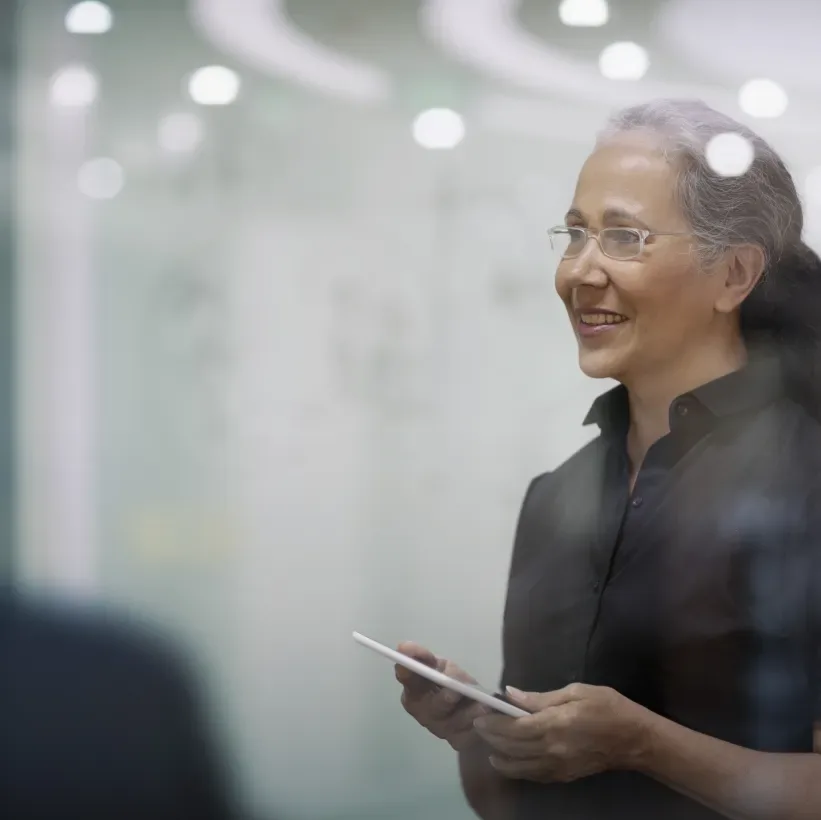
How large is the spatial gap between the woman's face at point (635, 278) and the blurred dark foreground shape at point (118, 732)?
639mm

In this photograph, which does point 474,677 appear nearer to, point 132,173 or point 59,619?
Result: point 59,619

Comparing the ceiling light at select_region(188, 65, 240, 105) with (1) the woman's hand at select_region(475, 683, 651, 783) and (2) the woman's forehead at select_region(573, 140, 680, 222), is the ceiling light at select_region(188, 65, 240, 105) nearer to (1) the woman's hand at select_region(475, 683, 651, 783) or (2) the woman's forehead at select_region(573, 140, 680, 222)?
(2) the woman's forehead at select_region(573, 140, 680, 222)

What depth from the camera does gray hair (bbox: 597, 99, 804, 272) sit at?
1.16 metres

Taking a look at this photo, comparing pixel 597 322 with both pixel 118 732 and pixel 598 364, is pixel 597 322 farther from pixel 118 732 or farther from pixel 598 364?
pixel 118 732

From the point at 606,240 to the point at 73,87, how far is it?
0.67 m

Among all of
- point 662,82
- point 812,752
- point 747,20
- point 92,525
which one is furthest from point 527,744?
point 747,20

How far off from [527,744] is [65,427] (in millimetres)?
663

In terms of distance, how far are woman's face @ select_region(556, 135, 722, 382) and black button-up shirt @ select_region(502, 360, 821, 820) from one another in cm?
6

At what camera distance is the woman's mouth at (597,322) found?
120cm

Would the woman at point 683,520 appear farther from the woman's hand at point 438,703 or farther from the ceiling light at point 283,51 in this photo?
the ceiling light at point 283,51

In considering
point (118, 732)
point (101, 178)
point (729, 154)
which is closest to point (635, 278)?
point (729, 154)

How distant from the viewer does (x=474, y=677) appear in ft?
4.02

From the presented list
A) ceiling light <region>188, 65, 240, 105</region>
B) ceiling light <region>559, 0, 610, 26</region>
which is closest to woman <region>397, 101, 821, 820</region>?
ceiling light <region>559, 0, 610, 26</region>

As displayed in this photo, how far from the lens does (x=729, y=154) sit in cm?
117
